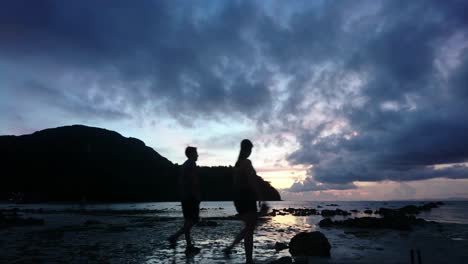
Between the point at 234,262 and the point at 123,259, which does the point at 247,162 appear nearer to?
the point at 234,262

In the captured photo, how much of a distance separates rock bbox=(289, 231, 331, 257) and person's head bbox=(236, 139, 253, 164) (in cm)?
557

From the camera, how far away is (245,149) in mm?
8352

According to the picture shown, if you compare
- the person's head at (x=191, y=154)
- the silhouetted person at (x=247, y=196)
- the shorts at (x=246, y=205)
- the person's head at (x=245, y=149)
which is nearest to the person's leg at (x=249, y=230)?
the silhouetted person at (x=247, y=196)

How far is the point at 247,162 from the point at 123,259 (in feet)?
16.5

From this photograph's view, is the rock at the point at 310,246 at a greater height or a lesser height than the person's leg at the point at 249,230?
lesser

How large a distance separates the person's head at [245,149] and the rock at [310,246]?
18.3 ft

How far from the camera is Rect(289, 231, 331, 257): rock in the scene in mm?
12000

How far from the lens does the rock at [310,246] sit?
39.4 ft

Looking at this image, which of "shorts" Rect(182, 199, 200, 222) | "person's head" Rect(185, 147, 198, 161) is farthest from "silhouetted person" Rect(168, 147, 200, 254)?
"person's head" Rect(185, 147, 198, 161)

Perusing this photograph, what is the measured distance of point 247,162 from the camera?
819cm

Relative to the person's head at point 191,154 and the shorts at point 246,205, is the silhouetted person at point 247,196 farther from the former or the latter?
the person's head at point 191,154

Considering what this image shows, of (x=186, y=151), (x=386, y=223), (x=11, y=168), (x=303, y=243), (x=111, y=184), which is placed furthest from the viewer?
(x=111, y=184)

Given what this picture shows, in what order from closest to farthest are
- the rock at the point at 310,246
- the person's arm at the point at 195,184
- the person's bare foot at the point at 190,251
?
the person's arm at the point at 195,184, the person's bare foot at the point at 190,251, the rock at the point at 310,246

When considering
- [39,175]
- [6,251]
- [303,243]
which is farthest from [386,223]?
[39,175]
